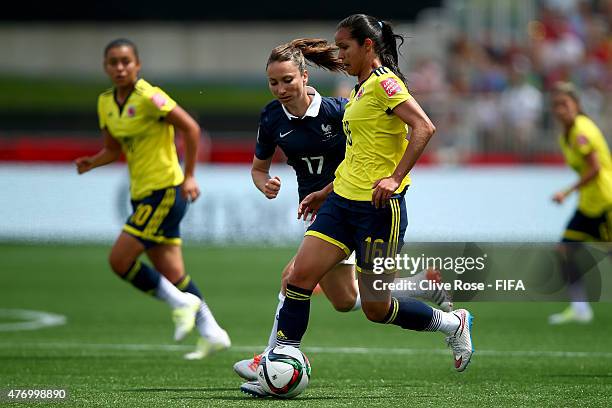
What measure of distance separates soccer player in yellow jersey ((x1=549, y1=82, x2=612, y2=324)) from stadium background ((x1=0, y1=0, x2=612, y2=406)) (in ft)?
1.65

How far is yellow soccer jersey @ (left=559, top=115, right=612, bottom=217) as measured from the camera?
39.2 ft

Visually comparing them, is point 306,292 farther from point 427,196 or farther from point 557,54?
point 557,54

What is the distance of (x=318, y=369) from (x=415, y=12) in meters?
21.4

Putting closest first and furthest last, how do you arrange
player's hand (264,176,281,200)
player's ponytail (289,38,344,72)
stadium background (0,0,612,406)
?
1. player's hand (264,176,281,200)
2. player's ponytail (289,38,344,72)
3. stadium background (0,0,612,406)

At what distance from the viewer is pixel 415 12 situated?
2934 cm

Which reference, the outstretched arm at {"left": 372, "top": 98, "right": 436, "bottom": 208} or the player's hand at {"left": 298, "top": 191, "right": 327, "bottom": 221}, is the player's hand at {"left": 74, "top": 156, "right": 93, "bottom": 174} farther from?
the outstretched arm at {"left": 372, "top": 98, "right": 436, "bottom": 208}

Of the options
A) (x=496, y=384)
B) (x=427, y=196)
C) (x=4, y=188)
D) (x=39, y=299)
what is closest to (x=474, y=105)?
(x=427, y=196)

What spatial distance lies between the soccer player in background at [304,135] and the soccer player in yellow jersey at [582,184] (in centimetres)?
419

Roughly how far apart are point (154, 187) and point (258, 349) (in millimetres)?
1640

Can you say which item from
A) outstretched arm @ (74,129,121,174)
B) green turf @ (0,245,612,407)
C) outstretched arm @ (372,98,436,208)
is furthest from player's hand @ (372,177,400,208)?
outstretched arm @ (74,129,121,174)

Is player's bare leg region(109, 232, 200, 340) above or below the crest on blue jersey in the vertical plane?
below

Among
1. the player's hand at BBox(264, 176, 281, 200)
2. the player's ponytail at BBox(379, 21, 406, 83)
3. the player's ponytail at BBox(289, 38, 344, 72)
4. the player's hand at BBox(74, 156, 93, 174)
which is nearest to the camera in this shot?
the player's ponytail at BBox(379, 21, 406, 83)

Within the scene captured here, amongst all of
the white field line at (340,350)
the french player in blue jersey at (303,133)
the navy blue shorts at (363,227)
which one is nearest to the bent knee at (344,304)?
the french player in blue jersey at (303,133)

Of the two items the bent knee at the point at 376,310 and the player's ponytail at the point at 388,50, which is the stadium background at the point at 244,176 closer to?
the bent knee at the point at 376,310
